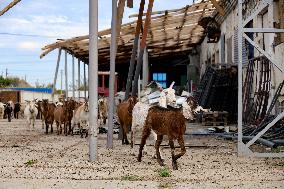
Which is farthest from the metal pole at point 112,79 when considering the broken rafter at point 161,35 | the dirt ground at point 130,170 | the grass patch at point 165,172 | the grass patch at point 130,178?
the grass patch at point 130,178

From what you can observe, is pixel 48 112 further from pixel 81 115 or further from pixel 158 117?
pixel 158 117

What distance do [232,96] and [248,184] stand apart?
1504 centimetres

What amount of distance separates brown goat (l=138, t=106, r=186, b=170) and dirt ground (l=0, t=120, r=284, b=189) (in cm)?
36

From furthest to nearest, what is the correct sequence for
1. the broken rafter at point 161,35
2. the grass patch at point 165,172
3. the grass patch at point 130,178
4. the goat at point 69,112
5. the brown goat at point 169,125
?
1. the broken rafter at point 161,35
2. the goat at point 69,112
3. the brown goat at point 169,125
4. the grass patch at point 165,172
5. the grass patch at point 130,178

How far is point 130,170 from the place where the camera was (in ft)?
29.3

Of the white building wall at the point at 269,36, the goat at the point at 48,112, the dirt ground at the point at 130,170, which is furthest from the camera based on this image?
the goat at the point at 48,112

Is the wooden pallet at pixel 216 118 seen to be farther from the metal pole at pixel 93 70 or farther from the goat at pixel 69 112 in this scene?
the metal pole at pixel 93 70

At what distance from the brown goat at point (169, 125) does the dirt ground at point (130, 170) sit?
36 cm

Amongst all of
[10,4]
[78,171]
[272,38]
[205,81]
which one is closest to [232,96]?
[205,81]

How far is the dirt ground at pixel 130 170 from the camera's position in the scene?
24.6 feet

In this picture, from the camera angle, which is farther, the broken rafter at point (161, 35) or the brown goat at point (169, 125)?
the broken rafter at point (161, 35)

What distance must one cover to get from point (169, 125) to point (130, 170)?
3.53 ft

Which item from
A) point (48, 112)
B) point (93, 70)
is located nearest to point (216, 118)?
point (48, 112)

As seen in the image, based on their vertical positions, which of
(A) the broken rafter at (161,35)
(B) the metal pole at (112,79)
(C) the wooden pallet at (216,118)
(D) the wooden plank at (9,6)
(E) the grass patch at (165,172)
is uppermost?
(A) the broken rafter at (161,35)
